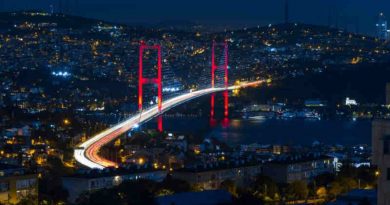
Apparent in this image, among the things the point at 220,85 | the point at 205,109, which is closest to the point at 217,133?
the point at 205,109

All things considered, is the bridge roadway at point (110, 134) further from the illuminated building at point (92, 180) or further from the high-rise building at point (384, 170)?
the high-rise building at point (384, 170)

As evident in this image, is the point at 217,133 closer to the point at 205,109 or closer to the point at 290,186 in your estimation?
the point at 205,109

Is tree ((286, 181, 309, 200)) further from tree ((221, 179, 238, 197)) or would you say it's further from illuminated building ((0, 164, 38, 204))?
illuminated building ((0, 164, 38, 204))

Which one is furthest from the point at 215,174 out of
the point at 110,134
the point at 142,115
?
the point at 142,115

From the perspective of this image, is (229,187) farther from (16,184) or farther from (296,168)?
(296,168)

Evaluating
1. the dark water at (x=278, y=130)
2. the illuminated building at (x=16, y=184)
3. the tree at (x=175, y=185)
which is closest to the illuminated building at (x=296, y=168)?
the tree at (x=175, y=185)

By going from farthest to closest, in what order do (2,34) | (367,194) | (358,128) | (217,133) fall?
(2,34) < (358,128) < (217,133) < (367,194)

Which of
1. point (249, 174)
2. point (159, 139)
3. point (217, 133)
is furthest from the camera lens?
point (217, 133)

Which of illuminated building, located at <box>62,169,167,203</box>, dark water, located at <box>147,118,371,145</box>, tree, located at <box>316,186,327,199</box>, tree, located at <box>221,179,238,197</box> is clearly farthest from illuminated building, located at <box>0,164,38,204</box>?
dark water, located at <box>147,118,371,145</box>
